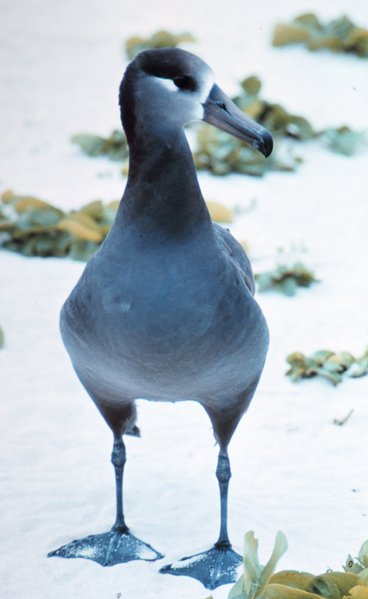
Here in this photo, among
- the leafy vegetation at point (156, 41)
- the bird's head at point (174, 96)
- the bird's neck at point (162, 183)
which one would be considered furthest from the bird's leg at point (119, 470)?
the leafy vegetation at point (156, 41)

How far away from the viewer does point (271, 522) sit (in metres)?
4.07

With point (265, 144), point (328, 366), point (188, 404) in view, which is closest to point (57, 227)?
point (188, 404)

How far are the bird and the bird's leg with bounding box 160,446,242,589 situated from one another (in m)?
0.62

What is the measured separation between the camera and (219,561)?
3.82 meters

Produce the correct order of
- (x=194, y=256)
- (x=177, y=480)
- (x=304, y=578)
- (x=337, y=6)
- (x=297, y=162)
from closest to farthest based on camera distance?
1. (x=304, y=578)
2. (x=194, y=256)
3. (x=177, y=480)
4. (x=297, y=162)
5. (x=337, y=6)

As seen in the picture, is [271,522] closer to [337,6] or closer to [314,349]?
[314,349]

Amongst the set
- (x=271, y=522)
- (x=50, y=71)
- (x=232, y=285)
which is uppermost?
(x=232, y=285)

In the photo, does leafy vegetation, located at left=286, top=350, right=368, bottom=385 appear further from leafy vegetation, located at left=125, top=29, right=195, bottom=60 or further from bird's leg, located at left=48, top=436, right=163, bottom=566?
leafy vegetation, located at left=125, top=29, right=195, bottom=60

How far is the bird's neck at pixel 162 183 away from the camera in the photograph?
127 inches

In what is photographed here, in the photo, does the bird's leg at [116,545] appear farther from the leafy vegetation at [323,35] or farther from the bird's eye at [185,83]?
the leafy vegetation at [323,35]

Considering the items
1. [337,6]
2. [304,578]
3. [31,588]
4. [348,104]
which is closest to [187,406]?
[31,588]

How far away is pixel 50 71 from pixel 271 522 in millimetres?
6078

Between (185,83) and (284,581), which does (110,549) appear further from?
(185,83)

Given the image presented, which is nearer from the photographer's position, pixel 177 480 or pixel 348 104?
pixel 177 480
